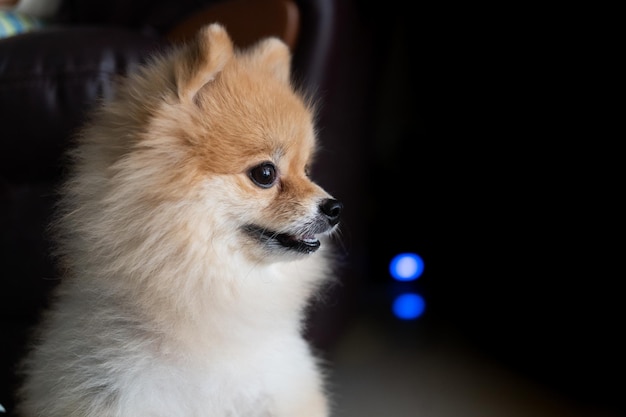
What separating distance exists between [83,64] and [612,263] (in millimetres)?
1388

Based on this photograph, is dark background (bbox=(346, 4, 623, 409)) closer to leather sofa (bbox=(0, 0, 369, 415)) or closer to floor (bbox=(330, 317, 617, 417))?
floor (bbox=(330, 317, 617, 417))

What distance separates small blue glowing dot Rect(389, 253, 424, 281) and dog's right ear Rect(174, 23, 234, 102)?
129cm

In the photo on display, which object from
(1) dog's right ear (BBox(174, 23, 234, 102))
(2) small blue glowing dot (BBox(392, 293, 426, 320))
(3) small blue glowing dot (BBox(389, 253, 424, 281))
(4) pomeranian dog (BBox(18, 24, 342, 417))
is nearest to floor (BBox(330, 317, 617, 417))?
(2) small blue glowing dot (BBox(392, 293, 426, 320))

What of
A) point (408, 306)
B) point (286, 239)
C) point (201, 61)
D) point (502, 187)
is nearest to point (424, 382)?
point (408, 306)

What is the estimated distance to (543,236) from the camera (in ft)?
5.71

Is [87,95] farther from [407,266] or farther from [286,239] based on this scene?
[407,266]

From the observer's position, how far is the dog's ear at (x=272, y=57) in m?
1.04

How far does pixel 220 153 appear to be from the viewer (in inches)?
34.7

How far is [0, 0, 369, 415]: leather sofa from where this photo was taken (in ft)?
4.06

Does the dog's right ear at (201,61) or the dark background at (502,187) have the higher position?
the dark background at (502,187)

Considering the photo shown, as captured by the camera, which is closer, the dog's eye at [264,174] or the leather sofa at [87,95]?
the dog's eye at [264,174]

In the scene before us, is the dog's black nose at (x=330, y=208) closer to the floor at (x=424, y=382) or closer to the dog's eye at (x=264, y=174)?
the dog's eye at (x=264, y=174)

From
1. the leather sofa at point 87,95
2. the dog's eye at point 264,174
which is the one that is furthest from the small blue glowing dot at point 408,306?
the dog's eye at point 264,174

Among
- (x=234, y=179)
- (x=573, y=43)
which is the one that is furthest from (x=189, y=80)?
(x=573, y=43)
